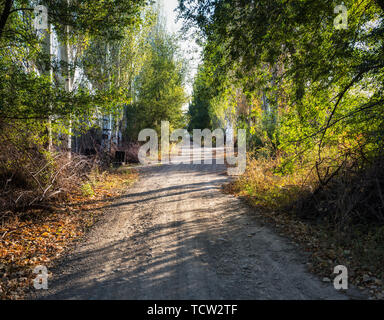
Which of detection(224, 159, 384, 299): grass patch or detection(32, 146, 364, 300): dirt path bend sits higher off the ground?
detection(224, 159, 384, 299): grass patch

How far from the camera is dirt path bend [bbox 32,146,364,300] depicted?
3.36 m

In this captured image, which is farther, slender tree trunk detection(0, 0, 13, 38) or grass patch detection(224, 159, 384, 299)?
slender tree trunk detection(0, 0, 13, 38)

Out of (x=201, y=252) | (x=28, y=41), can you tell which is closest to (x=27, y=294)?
(x=201, y=252)

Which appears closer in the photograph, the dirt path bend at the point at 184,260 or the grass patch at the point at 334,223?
the dirt path bend at the point at 184,260

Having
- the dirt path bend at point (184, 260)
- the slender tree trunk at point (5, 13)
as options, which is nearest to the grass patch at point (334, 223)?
the dirt path bend at point (184, 260)

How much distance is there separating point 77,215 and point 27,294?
349 centimetres

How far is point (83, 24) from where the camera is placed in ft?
20.0

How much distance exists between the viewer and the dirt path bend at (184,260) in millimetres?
3359

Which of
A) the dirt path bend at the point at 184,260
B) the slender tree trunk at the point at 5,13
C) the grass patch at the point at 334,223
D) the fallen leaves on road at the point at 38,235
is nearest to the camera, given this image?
the dirt path bend at the point at 184,260

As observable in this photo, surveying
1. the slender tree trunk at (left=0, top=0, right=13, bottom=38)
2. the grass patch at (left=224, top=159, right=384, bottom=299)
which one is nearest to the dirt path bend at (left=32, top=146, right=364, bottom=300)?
the grass patch at (left=224, top=159, right=384, bottom=299)

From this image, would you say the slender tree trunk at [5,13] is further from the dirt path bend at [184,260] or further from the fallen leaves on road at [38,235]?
the dirt path bend at [184,260]

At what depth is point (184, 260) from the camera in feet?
13.8

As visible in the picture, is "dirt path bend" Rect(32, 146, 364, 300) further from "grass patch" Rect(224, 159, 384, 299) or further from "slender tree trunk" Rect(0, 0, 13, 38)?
"slender tree trunk" Rect(0, 0, 13, 38)

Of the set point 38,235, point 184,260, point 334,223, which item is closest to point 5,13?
point 38,235
